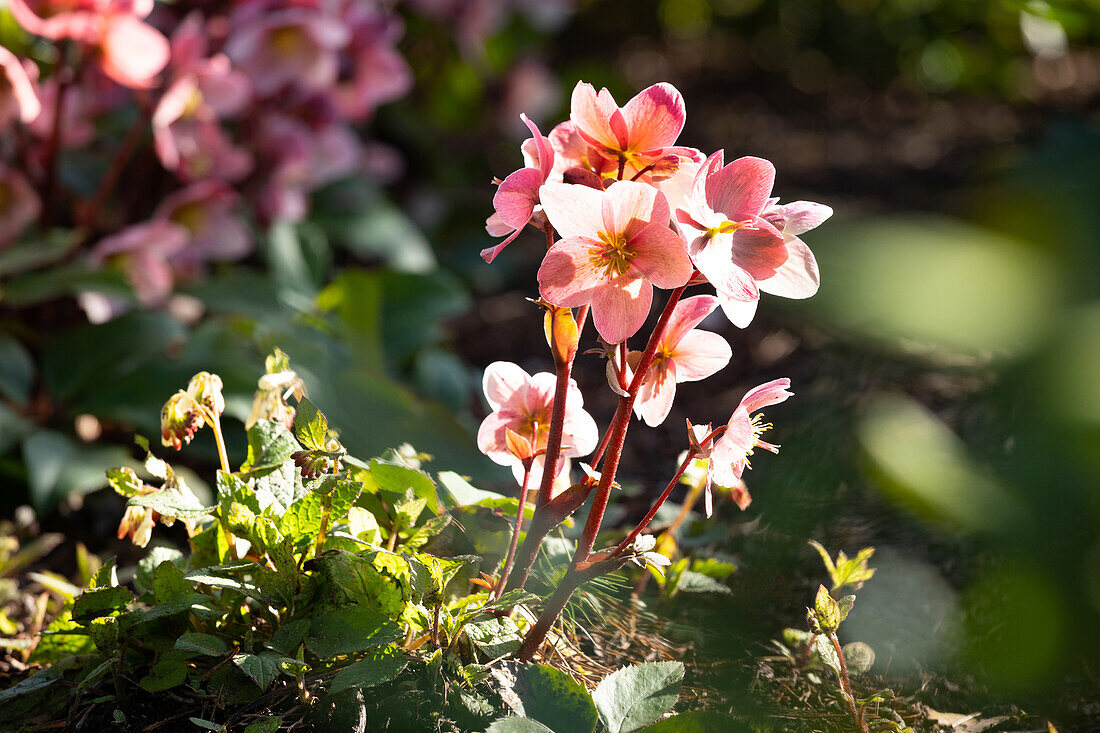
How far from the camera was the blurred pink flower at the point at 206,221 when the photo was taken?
144cm

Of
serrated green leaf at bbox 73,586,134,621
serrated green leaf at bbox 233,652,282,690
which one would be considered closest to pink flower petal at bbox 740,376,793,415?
serrated green leaf at bbox 233,652,282,690

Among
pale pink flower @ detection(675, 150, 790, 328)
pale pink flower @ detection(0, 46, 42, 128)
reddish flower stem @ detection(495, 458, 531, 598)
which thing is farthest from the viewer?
pale pink flower @ detection(0, 46, 42, 128)

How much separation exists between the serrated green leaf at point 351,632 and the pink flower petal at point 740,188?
0.33 meters

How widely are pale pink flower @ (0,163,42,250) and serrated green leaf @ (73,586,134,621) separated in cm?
91

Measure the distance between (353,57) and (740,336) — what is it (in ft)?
3.37

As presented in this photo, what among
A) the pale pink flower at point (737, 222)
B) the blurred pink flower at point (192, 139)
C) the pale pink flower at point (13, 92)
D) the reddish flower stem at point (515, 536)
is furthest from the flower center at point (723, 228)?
the blurred pink flower at point (192, 139)

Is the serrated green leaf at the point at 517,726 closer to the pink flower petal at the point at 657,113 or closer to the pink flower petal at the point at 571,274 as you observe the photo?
the pink flower petal at the point at 571,274

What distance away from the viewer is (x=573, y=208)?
0.53 metres

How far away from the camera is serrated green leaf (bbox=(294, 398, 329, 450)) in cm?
60

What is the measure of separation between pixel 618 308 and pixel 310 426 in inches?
9.0

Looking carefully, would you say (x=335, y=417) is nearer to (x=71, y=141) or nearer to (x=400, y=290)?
(x=400, y=290)

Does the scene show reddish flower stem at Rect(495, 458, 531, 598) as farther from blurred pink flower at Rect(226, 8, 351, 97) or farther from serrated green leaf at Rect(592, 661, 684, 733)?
blurred pink flower at Rect(226, 8, 351, 97)

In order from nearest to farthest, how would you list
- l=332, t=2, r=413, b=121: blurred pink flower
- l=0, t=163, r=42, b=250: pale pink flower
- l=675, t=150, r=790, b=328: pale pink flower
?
l=675, t=150, r=790, b=328: pale pink flower → l=0, t=163, r=42, b=250: pale pink flower → l=332, t=2, r=413, b=121: blurred pink flower

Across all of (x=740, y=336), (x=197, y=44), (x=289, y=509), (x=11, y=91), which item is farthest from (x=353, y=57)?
(x=289, y=509)
